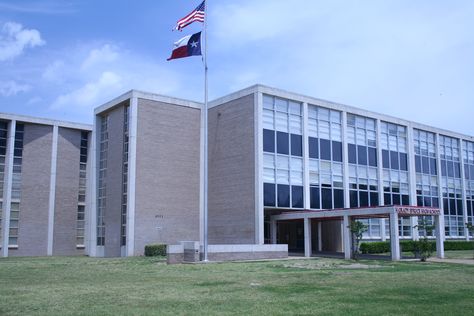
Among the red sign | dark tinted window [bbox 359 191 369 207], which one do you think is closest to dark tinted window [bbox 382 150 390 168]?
dark tinted window [bbox 359 191 369 207]

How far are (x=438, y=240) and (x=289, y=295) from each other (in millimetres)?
24704

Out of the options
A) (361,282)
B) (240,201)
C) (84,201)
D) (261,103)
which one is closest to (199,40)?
(261,103)

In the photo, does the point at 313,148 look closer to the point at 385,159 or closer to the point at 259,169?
the point at 259,169

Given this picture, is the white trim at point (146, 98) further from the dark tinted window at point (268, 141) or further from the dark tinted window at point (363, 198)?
the dark tinted window at point (363, 198)

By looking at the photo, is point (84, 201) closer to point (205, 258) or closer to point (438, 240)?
point (205, 258)

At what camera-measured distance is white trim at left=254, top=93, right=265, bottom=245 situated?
1487 inches

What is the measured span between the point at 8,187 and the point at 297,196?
25.9m

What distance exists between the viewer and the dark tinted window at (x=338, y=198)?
4397 centimetres

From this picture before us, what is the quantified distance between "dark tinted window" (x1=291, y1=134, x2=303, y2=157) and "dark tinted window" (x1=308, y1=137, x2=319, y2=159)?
1.00m

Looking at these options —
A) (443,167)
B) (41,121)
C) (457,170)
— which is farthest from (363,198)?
(41,121)

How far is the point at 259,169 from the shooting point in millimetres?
38469

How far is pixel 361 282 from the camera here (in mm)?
18047

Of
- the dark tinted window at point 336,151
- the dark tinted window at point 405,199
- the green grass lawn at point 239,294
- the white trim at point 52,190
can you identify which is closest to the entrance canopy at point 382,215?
the dark tinted window at point 336,151

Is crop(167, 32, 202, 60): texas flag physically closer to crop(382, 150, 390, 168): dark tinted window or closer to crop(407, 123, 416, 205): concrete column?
crop(382, 150, 390, 168): dark tinted window
